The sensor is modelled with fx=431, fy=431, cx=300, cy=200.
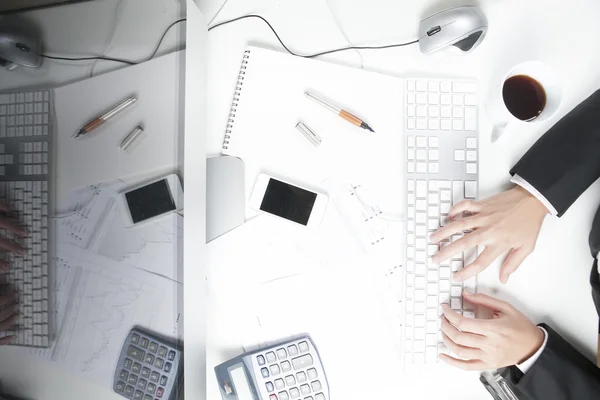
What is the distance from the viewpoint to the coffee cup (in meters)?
0.70

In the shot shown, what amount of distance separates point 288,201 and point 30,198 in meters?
0.44

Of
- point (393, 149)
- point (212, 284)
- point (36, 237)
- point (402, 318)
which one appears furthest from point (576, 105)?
point (36, 237)

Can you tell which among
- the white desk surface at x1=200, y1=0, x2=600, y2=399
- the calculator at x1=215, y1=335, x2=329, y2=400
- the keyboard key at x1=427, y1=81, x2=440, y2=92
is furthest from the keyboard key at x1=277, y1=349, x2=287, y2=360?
the keyboard key at x1=427, y1=81, x2=440, y2=92

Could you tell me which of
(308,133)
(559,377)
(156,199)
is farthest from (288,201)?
(559,377)

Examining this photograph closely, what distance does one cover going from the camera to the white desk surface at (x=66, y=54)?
0.42 m

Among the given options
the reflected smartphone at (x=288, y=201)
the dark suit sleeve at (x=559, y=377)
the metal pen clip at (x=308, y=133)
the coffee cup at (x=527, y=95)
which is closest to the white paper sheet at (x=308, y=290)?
the reflected smartphone at (x=288, y=201)

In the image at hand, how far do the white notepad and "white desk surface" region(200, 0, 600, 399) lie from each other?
0.03 m

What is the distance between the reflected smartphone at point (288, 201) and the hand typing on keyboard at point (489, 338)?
0.29m

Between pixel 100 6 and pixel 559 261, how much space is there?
838 mm

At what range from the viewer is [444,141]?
78 centimetres

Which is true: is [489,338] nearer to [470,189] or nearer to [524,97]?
[470,189]

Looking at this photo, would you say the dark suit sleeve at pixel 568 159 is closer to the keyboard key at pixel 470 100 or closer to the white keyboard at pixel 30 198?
the keyboard key at pixel 470 100

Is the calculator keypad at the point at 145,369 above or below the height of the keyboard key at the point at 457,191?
below

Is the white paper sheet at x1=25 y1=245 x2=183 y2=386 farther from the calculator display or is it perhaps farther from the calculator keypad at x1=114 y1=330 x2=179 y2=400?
the calculator display
